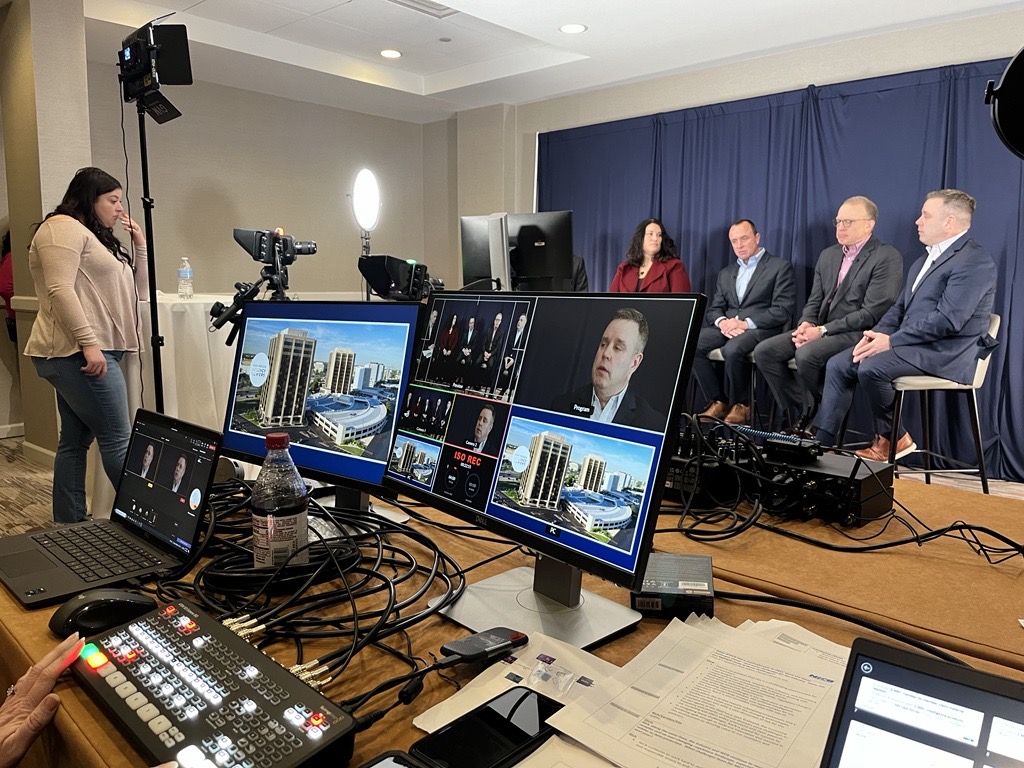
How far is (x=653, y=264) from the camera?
5293 millimetres

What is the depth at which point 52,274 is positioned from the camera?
2.65 meters

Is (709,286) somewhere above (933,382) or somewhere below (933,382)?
above

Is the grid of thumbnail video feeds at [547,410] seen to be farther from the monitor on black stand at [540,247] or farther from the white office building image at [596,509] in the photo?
the monitor on black stand at [540,247]

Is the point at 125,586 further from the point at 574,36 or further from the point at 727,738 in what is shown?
the point at 574,36

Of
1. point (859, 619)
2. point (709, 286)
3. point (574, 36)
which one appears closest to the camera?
point (859, 619)

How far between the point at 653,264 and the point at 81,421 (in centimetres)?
382

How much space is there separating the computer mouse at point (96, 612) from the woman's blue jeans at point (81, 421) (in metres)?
2.19

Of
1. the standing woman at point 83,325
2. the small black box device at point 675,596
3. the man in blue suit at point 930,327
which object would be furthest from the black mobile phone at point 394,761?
the man in blue suit at point 930,327

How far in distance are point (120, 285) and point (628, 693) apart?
2.86 metres

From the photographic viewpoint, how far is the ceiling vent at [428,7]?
4.43m

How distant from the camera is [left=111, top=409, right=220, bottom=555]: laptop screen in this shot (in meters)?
1.03

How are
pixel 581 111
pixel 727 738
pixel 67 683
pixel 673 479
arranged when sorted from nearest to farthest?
1. pixel 727 738
2. pixel 67 683
3. pixel 673 479
4. pixel 581 111

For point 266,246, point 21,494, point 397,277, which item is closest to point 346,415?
point 397,277

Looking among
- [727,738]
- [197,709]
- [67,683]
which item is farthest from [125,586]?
[727,738]
